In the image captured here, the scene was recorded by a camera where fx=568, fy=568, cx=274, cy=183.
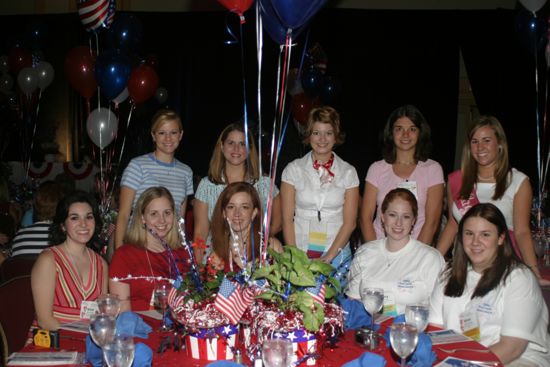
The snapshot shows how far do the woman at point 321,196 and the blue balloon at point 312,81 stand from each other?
11.9ft

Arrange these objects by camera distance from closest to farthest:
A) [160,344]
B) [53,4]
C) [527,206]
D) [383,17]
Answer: [160,344] < [527,206] < [383,17] < [53,4]

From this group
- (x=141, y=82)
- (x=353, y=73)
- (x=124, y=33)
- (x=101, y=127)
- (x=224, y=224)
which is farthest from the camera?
(x=353, y=73)

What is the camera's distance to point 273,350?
1.64 meters

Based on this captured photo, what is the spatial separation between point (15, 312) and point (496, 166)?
2.72 meters

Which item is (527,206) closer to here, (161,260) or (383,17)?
(161,260)

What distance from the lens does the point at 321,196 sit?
3.60 m

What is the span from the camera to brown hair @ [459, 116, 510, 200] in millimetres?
3354

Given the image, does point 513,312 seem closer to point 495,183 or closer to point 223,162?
point 495,183

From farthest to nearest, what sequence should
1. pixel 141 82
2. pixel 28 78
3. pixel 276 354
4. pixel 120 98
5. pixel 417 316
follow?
pixel 28 78, pixel 141 82, pixel 120 98, pixel 417 316, pixel 276 354

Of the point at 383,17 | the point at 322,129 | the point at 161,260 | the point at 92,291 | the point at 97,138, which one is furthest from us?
the point at 383,17

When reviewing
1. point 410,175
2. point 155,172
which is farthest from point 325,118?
point 155,172

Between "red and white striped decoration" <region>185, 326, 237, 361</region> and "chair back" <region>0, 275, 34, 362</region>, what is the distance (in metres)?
0.91

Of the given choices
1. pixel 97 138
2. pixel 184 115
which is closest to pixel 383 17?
pixel 184 115

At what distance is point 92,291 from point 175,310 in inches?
38.7
